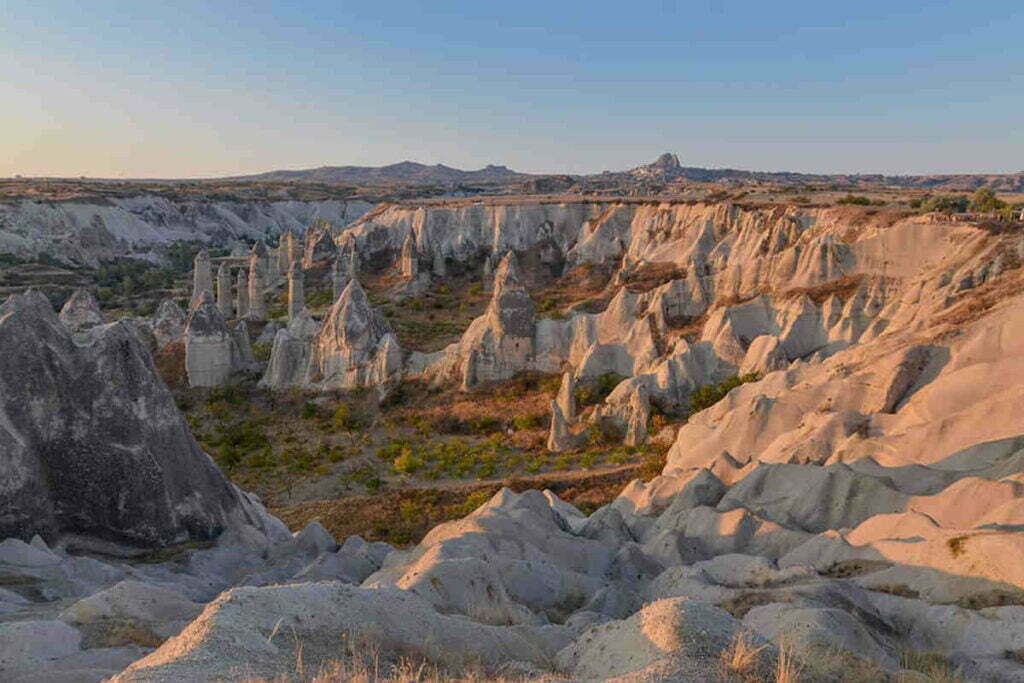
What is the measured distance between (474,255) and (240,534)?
53.3 metres

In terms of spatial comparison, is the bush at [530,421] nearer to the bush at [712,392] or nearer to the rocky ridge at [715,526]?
the rocky ridge at [715,526]

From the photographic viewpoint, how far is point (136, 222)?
305ft

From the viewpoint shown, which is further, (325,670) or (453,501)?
(453,501)

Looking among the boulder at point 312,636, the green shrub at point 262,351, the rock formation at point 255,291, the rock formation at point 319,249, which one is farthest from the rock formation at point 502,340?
the rock formation at point 319,249

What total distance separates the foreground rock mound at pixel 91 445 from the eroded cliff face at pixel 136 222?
228 feet

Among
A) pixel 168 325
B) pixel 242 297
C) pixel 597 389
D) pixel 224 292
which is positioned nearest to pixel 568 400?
pixel 597 389

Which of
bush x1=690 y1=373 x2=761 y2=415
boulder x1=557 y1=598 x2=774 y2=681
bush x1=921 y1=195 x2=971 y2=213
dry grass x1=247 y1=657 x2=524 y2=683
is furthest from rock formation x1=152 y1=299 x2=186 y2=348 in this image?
bush x1=921 y1=195 x2=971 y2=213

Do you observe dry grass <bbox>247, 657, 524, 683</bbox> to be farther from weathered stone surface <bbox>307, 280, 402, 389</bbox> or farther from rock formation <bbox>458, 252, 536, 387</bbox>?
weathered stone surface <bbox>307, 280, 402, 389</bbox>

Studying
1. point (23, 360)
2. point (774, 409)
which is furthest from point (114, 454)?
point (774, 409)

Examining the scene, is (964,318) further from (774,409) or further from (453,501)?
(453,501)

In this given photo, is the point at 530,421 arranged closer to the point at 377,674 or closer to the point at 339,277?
the point at 377,674

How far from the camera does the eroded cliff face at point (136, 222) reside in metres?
74.9

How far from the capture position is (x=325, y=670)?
5.68 m

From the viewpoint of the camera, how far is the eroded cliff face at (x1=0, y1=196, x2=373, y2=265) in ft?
246
